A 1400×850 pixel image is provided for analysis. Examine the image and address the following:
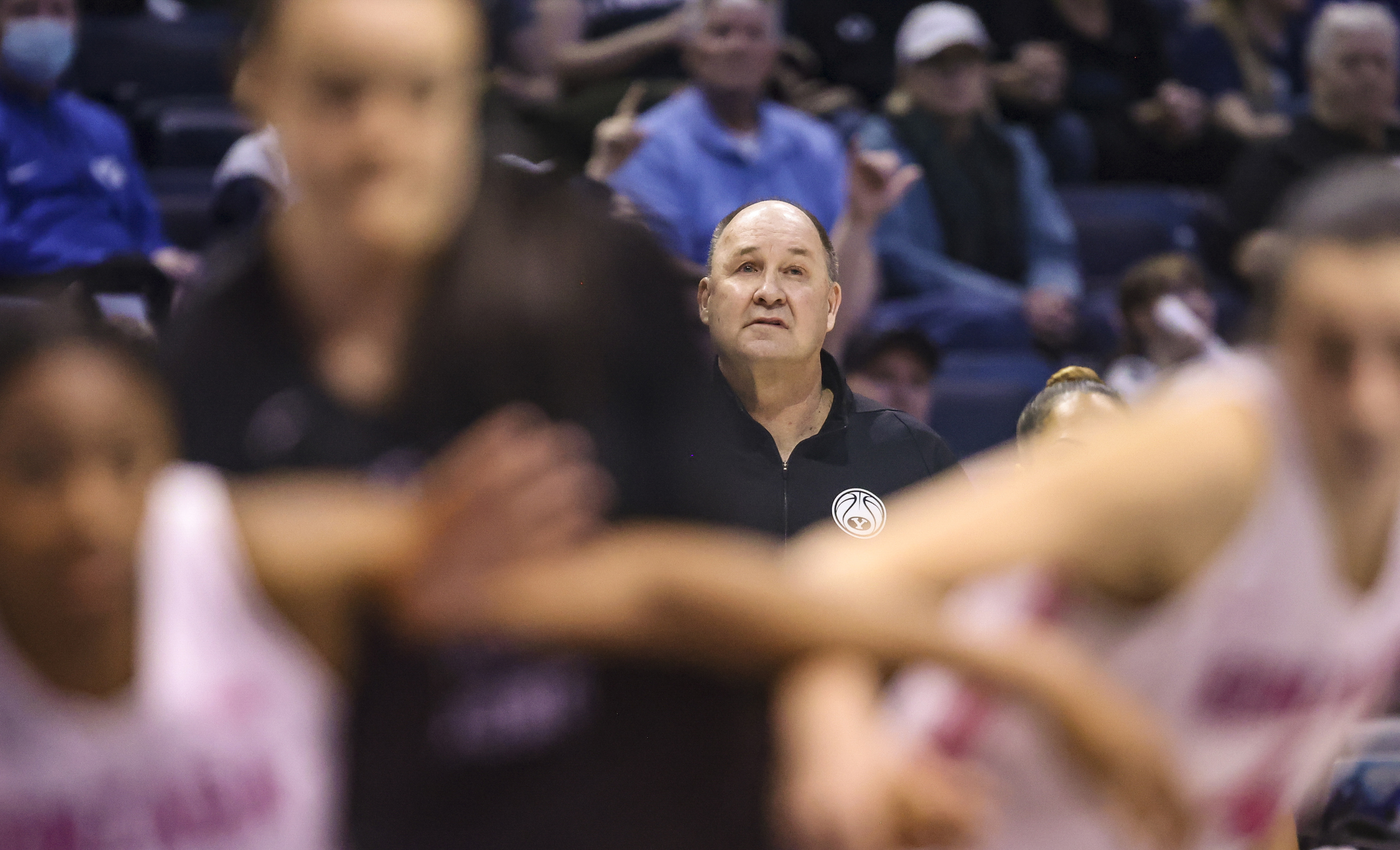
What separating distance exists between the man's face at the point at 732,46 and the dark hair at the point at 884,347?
688mm

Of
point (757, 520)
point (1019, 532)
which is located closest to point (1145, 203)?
point (757, 520)

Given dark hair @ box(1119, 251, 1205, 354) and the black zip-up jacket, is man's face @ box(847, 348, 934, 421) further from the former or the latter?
the black zip-up jacket

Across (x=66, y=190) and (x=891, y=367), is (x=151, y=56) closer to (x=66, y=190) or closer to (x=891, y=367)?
(x=66, y=190)

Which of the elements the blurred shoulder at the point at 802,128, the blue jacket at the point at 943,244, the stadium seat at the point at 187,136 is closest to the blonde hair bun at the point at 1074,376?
the blurred shoulder at the point at 802,128

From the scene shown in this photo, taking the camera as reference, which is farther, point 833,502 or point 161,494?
point 833,502

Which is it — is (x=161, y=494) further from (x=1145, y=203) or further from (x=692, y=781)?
(x=1145, y=203)

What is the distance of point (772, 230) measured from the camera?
2.39 meters

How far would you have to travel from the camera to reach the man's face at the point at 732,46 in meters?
3.67

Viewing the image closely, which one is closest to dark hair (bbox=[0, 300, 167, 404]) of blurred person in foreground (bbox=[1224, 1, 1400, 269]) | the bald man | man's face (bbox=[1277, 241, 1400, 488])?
man's face (bbox=[1277, 241, 1400, 488])

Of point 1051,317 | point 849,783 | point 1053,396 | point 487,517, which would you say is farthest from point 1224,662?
point 1051,317

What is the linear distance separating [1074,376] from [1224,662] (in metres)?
1.52

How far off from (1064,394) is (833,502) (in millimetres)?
533

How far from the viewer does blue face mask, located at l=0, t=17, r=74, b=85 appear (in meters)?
3.64

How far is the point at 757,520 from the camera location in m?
2.15
